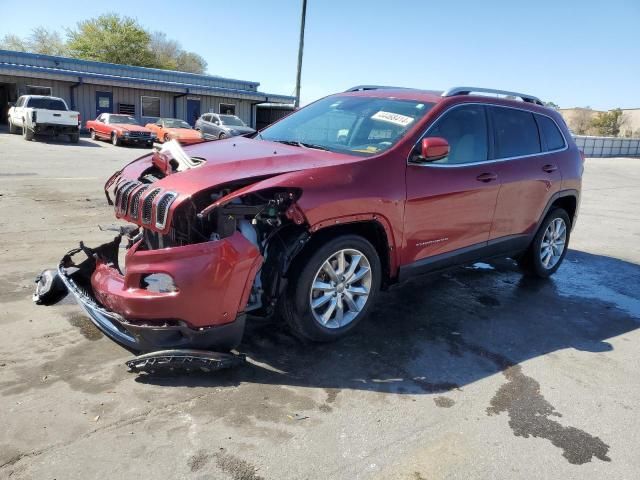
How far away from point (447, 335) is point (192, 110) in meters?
33.8

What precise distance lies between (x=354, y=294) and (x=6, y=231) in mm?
5038

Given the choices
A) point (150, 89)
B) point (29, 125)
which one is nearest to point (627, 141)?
point (150, 89)

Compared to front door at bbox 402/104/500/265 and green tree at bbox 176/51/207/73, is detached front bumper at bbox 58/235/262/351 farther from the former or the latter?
green tree at bbox 176/51/207/73

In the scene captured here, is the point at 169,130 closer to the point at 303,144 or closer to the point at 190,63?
the point at 303,144

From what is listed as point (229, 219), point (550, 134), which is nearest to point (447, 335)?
point (229, 219)

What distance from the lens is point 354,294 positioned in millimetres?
3875

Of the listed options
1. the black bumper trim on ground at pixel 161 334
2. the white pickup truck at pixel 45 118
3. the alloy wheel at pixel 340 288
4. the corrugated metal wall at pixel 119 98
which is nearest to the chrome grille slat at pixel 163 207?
the black bumper trim on ground at pixel 161 334

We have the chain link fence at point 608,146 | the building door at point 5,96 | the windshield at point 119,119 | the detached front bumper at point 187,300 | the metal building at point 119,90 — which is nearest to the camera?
the detached front bumper at point 187,300

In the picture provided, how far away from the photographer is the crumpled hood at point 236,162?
3211 mm

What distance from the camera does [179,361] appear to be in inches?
120

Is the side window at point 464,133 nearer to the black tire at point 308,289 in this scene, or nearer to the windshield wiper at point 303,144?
the windshield wiper at point 303,144

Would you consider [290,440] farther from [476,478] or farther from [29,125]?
[29,125]

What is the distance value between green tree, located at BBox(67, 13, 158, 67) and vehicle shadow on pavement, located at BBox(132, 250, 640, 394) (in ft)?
181

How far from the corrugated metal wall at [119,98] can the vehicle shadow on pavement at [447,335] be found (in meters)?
30.9
